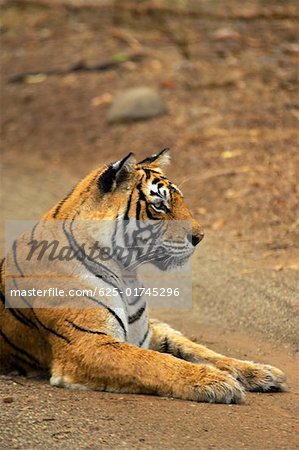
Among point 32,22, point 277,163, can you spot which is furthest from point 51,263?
point 32,22

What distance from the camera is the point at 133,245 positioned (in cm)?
528

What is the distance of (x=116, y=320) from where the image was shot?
16.8ft

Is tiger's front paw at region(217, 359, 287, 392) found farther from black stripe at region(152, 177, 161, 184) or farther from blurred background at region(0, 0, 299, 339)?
blurred background at region(0, 0, 299, 339)

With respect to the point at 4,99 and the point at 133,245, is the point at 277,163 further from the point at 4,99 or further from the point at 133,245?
the point at 4,99

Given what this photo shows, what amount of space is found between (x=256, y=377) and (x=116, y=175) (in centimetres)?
138

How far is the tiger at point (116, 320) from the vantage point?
4.85m

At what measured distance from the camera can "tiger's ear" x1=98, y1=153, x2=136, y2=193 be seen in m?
5.15

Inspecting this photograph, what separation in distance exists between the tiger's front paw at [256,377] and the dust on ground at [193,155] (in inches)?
3.8

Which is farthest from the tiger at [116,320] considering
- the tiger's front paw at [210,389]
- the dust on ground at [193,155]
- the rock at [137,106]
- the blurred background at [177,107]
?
the rock at [137,106]

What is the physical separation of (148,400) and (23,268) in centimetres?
109

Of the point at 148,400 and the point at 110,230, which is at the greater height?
the point at 110,230

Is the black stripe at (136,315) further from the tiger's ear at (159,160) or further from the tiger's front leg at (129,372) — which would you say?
the tiger's ear at (159,160)

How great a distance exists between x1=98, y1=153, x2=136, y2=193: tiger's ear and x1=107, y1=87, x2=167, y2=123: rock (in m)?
7.40

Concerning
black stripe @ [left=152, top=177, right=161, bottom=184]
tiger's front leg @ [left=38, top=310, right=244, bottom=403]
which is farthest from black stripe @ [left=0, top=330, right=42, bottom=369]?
black stripe @ [left=152, top=177, right=161, bottom=184]
